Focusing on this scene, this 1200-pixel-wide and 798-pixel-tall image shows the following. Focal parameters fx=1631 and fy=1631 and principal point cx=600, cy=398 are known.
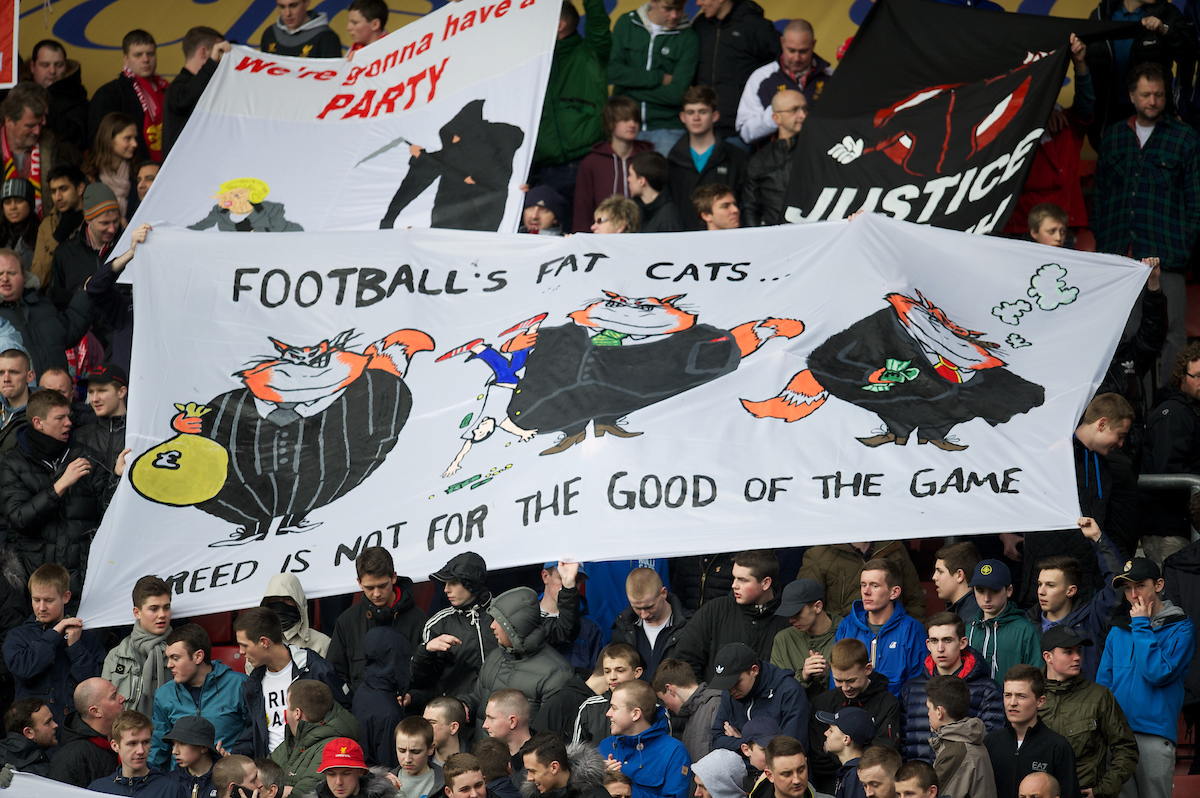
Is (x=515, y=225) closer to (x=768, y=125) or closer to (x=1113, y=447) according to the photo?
(x=768, y=125)

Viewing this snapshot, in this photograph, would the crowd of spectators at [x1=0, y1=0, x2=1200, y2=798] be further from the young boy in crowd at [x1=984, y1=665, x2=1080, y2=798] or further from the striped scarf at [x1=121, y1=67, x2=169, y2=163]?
the striped scarf at [x1=121, y1=67, x2=169, y2=163]

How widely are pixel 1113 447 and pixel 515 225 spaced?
14.9ft

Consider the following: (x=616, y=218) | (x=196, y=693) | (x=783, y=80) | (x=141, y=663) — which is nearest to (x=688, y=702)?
(x=196, y=693)

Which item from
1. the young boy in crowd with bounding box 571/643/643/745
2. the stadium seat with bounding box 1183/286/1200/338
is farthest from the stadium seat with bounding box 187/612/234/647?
the stadium seat with bounding box 1183/286/1200/338

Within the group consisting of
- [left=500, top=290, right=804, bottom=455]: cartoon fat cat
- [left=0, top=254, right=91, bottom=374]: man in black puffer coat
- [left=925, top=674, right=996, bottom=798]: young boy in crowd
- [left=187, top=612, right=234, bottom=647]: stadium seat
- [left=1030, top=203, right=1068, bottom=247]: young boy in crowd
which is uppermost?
[left=1030, top=203, right=1068, bottom=247]: young boy in crowd

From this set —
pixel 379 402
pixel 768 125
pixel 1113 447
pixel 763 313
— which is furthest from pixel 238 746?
pixel 768 125

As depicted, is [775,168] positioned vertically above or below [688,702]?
above

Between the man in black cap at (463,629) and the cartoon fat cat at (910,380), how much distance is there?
1.62 m

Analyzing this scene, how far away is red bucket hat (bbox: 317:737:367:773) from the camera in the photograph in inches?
297

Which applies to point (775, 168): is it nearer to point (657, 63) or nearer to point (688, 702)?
point (657, 63)

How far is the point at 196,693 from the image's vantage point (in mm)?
8961

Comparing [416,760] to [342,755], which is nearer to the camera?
[342,755]

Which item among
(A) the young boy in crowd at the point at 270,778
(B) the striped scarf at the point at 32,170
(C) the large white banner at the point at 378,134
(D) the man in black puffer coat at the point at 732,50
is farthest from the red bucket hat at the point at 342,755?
(B) the striped scarf at the point at 32,170

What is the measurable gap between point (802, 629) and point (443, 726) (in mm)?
2091
